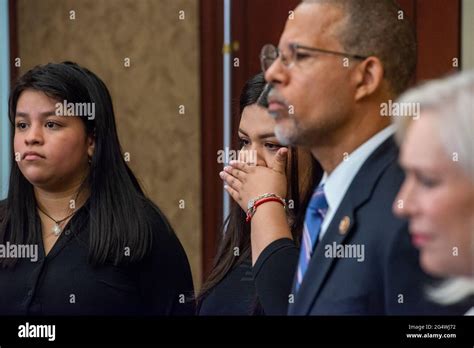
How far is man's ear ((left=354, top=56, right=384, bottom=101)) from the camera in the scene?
2111mm

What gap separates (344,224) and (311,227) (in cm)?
11

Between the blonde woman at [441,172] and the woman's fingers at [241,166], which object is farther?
the woman's fingers at [241,166]

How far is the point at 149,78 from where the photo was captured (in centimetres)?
261

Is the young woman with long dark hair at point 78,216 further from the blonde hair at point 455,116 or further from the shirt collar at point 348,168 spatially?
the blonde hair at point 455,116

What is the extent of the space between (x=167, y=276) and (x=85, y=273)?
0.58ft

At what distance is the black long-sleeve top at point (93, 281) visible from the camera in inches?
95.6

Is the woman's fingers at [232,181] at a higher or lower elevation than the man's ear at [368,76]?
lower

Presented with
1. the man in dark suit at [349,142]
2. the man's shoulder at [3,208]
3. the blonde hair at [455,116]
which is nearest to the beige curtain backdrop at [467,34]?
the man in dark suit at [349,142]

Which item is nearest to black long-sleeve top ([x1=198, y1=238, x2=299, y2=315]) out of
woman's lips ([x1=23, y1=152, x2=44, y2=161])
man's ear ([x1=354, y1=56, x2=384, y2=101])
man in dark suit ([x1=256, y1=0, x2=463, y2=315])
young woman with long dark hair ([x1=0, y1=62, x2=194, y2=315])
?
man in dark suit ([x1=256, y1=0, x2=463, y2=315])

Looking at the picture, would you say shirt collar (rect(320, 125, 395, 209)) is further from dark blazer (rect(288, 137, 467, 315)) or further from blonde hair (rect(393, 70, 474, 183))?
blonde hair (rect(393, 70, 474, 183))

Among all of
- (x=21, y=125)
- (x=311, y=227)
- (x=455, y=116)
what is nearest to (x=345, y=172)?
(x=311, y=227)

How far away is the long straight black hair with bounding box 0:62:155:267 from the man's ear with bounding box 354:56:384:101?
1.92 ft

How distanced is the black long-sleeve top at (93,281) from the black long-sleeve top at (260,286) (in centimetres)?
9

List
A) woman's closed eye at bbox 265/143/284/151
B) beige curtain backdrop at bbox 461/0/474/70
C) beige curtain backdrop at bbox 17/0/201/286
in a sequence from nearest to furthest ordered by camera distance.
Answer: woman's closed eye at bbox 265/143/284/151 → beige curtain backdrop at bbox 461/0/474/70 → beige curtain backdrop at bbox 17/0/201/286
